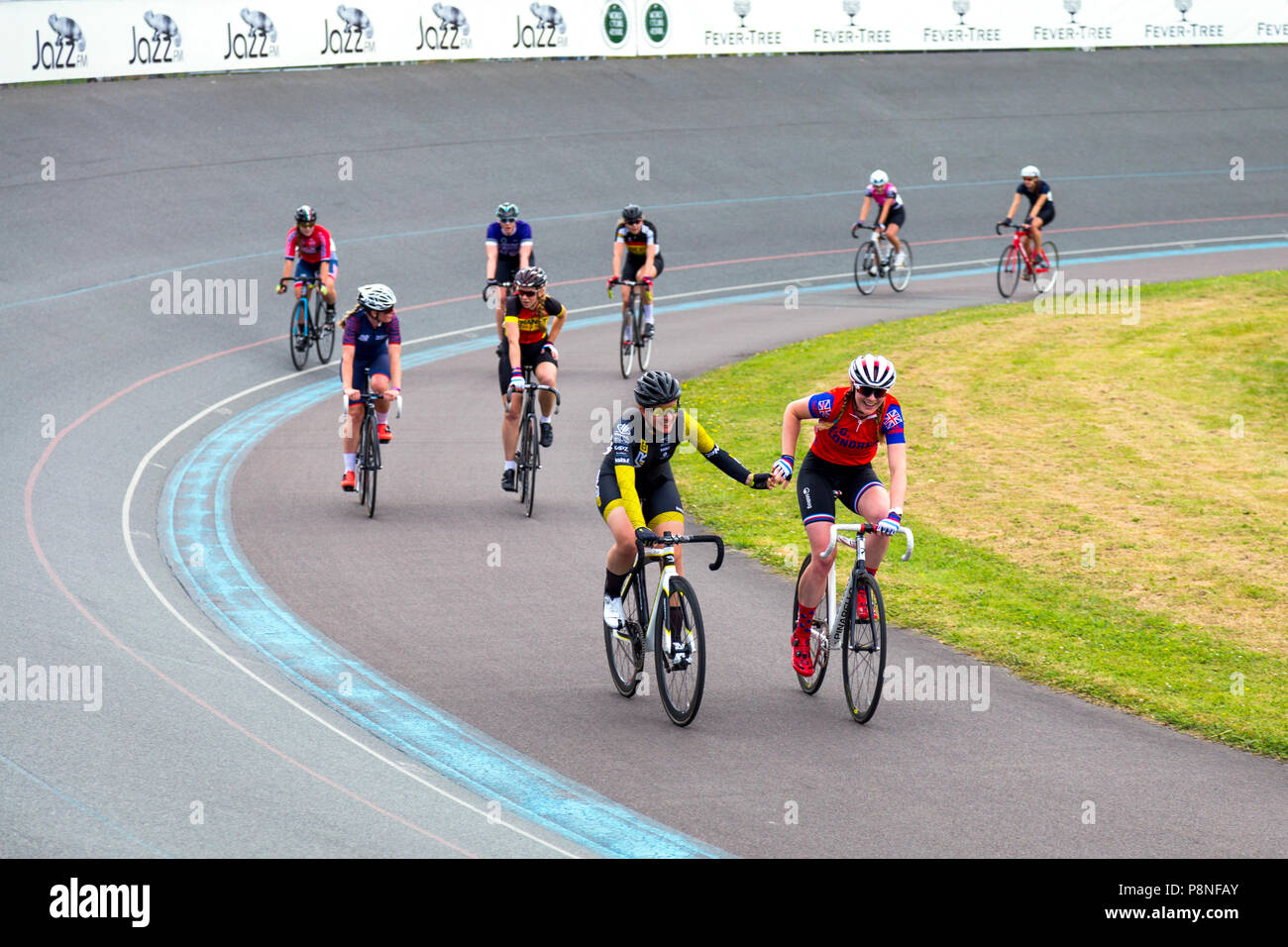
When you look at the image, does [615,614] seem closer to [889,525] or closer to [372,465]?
[889,525]

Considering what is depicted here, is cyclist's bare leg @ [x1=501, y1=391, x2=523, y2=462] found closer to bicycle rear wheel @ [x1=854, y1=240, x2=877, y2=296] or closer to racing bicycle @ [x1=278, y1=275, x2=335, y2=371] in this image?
racing bicycle @ [x1=278, y1=275, x2=335, y2=371]

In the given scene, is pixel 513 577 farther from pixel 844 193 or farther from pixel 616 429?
pixel 844 193

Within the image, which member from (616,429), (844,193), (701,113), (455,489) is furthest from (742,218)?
(616,429)

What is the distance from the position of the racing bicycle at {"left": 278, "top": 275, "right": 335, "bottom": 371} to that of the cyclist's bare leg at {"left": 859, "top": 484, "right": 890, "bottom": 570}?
10638 millimetres

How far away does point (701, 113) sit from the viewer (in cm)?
3109

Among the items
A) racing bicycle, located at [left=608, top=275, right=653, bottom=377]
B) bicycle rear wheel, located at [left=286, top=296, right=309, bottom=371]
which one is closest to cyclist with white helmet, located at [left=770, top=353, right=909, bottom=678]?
racing bicycle, located at [left=608, top=275, right=653, bottom=377]

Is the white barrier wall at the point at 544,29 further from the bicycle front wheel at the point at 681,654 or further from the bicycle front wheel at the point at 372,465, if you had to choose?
the bicycle front wheel at the point at 681,654

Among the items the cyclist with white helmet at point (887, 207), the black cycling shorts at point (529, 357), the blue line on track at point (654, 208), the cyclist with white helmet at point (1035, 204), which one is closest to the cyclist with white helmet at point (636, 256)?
the black cycling shorts at point (529, 357)

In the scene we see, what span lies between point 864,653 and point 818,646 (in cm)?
43

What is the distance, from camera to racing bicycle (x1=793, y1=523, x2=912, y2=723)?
7.20 meters

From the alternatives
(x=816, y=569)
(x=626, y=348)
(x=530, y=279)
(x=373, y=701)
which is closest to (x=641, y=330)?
(x=626, y=348)

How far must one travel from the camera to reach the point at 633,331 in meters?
17.1
